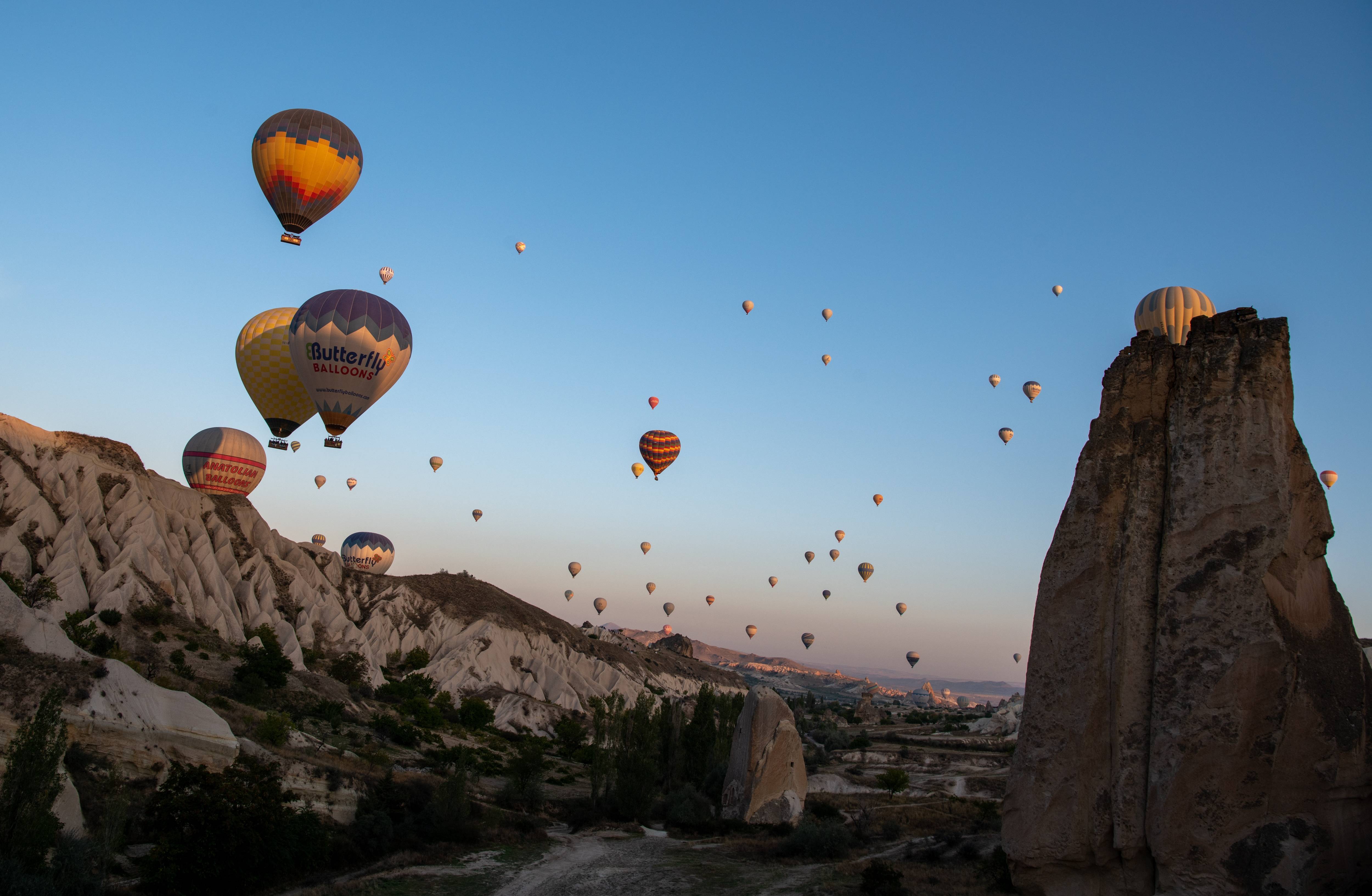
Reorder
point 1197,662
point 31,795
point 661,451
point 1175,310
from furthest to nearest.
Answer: point 661,451
point 1175,310
point 31,795
point 1197,662

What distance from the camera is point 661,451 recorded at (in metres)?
55.9

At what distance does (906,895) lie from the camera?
14523mm

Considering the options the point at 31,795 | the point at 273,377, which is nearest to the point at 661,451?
the point at 273,377

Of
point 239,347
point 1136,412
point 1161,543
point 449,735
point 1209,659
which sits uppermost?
point 239,347

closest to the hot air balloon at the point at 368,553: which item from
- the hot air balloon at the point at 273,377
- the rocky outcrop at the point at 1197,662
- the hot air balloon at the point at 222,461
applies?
the hot air balloon at the point at 222,461

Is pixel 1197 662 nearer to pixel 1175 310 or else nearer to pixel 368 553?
pixel 1175 310

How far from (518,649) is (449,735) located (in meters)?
22.3

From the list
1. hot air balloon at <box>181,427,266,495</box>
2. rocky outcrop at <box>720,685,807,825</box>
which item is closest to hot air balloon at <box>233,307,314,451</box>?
hot air balloon at <box>181,427,266,495</box>

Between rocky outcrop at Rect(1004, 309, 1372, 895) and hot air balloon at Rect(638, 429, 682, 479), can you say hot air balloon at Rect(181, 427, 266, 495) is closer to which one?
hot air balloon at Rect(638, 429, 682, 479)

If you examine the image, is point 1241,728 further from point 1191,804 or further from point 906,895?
point 906,895

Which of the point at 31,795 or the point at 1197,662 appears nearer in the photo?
the point at 1197,662

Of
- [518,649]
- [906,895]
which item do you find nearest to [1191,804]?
[906,895]

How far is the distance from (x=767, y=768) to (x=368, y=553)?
5671 cm

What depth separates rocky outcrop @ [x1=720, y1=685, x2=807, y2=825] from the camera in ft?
88.6
